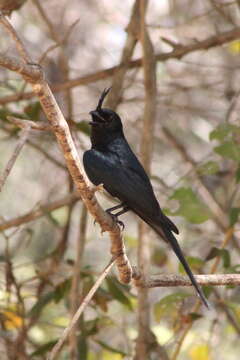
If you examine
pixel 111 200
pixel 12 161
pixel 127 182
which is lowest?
pixel 111 200

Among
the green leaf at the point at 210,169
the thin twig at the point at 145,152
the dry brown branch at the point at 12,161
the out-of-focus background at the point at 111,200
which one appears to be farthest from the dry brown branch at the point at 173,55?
the dry brown branch at the point at 12,161

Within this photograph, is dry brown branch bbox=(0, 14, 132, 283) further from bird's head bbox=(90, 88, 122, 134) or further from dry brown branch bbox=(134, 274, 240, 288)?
bird's head bbox=(90, 88, 122, 134)

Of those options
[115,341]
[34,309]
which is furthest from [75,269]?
[115,341]

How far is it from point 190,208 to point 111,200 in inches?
57.9

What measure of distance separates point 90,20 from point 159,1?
2.72 ft

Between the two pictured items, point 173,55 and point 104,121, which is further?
point 173,55

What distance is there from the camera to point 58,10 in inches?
294

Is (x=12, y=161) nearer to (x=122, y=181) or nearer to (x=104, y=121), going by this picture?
(x=122, y=181)

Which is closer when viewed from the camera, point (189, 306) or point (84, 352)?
point (84, 352)

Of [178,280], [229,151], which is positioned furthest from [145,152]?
[178,280]

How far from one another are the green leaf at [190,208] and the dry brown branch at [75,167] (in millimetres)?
836

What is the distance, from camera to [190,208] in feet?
12.3

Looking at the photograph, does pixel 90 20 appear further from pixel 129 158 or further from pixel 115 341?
pixel 129 158

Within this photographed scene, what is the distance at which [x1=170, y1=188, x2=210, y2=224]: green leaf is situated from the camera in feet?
12.1
